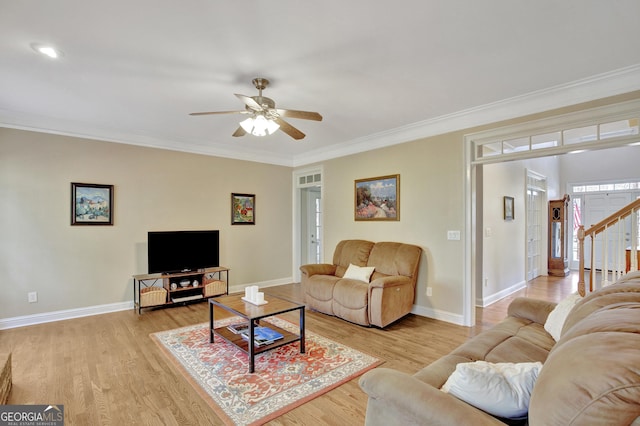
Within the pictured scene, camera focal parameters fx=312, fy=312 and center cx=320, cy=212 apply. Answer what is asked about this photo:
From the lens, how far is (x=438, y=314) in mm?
4023

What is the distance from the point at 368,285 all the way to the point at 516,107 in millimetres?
2534

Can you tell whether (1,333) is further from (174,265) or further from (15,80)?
(15,80)

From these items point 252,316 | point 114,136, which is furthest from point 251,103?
point 114,136

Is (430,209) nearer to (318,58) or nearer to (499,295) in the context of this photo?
(499,295)

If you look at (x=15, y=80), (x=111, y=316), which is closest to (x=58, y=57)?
(x=15, y=80)

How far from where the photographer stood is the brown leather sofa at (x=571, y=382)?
79 centimetres

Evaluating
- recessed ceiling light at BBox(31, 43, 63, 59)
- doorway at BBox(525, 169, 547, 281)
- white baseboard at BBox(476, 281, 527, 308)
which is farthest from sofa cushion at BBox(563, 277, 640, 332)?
doorway at BBox(525, 169, 547, 281)

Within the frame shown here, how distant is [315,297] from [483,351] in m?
2.54

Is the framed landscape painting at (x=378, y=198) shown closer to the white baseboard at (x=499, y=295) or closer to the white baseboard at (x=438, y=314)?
the white baseboard at (x=438, y=314)

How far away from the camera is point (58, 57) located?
2.46 m

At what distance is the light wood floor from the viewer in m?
2.10

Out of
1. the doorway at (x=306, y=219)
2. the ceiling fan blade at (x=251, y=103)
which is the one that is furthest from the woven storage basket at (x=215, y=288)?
the ceiling fan blade at (x=251, y=103)

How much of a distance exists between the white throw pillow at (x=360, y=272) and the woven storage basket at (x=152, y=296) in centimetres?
258

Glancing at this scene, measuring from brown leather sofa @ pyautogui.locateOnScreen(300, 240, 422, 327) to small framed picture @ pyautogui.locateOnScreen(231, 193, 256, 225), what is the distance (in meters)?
1.75
